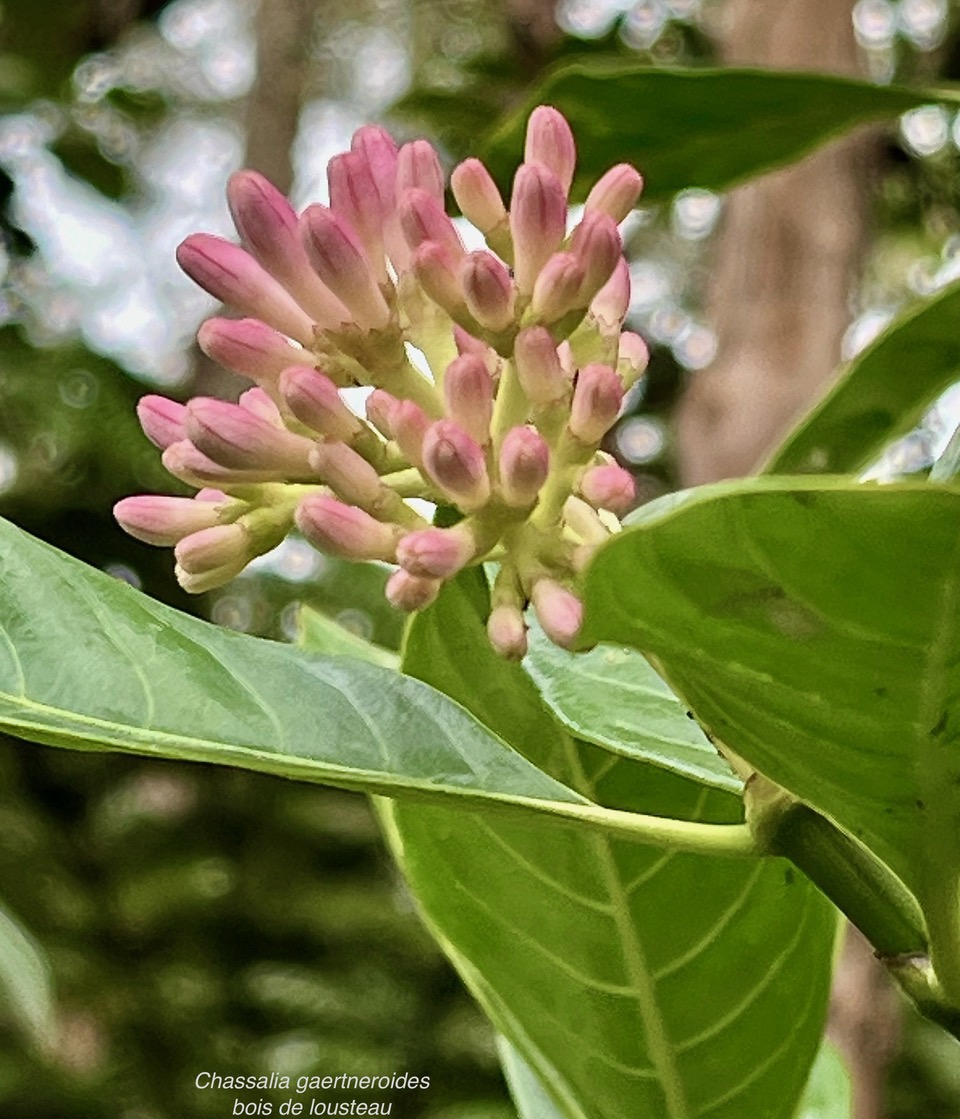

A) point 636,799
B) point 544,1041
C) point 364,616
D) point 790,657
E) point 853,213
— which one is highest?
point 853,213

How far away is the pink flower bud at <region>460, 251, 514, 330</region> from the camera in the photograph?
1.30ft

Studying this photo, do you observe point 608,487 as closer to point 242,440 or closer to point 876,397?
point 242,440

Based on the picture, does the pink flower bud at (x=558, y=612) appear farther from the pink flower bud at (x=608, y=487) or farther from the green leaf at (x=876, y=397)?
the green leaf at (x=876, y=397)

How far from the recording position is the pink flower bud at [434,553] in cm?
38

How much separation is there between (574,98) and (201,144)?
3699mm

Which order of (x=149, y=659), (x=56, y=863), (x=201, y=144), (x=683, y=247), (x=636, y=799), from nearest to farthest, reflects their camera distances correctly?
(x=149, y=659)
(x=636, y=799)
(x=56, y=863)
(x=683, y=247)
(x=201, y=144)

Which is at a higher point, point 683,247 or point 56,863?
point 683,247

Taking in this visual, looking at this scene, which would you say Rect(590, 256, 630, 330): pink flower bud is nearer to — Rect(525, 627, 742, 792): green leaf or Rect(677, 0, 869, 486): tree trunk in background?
Rect(525, 627, 742, 792): green leaf

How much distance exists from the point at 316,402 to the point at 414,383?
4cm

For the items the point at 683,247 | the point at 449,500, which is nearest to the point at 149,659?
the point at 449,500

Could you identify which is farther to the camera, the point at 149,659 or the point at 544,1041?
the point at 544,1041

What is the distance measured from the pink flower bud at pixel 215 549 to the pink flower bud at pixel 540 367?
11 cm

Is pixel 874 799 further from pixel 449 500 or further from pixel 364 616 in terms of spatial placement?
pixel 364 616

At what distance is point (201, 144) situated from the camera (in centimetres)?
422
